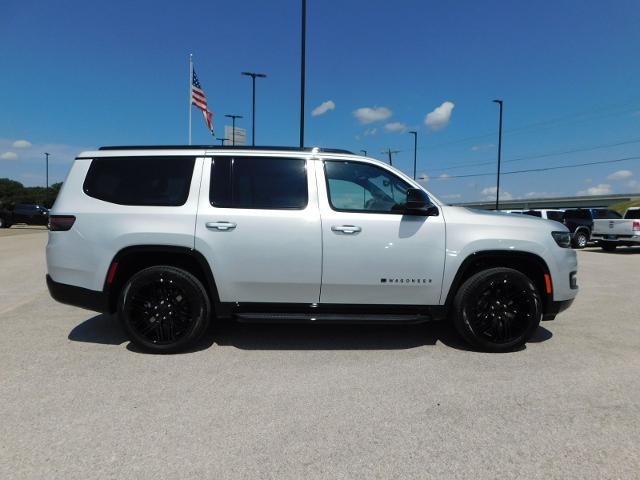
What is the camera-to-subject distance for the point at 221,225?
407cm

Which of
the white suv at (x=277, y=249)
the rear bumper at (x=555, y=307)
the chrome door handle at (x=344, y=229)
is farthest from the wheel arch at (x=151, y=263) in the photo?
the rear bumper at (x=555, y=307)

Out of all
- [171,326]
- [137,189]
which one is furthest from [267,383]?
[137,189]

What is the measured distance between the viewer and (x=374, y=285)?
4125 millimetres

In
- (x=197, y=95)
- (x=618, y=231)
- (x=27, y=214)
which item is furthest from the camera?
(x=27, y=214)

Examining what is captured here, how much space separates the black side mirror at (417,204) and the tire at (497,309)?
807 millimetres

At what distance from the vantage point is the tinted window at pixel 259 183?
417 cm

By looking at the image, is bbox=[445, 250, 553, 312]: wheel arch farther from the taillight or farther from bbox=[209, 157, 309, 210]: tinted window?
the taillight

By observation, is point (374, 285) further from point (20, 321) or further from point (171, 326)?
point (20, 321)

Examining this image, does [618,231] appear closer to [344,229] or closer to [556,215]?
[556,215]

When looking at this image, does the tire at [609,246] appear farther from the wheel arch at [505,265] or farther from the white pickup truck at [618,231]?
the wheel arch at [505,265]

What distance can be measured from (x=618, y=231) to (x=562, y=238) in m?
14.8

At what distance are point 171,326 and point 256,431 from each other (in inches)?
68.8

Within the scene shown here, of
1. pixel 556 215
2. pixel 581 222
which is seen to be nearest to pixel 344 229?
pixel 581 222

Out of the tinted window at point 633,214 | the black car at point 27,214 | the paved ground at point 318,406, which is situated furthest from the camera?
the black car at point 27,214
